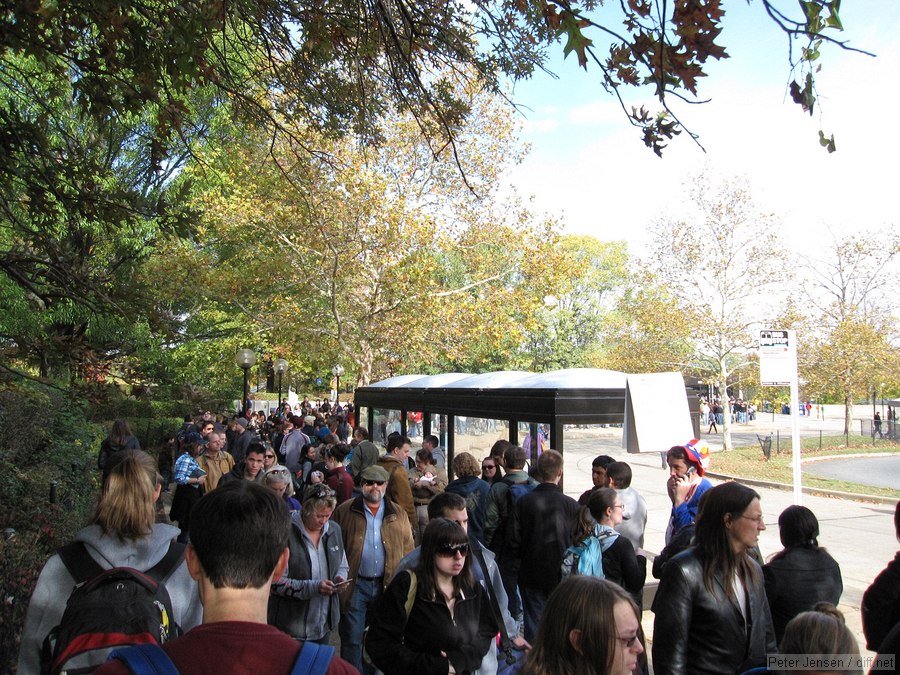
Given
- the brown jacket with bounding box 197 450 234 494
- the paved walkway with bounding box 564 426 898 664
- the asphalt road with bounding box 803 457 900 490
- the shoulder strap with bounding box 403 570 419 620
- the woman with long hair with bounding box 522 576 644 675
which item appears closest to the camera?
the woman with long hair with bounding box 522 576 644 675

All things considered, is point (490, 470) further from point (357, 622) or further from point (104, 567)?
point (104, 567)

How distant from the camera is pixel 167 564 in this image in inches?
119

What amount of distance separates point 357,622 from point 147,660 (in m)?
4.16

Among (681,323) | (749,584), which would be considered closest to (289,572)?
(749,584)

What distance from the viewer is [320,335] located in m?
23.0

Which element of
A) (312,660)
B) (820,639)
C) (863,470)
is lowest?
(863,470)

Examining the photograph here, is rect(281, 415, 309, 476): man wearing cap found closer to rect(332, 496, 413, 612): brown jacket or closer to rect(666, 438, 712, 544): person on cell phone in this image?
rect(332, 496, 413, 612): brown jacket

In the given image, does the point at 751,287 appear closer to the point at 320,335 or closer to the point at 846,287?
the point at 846,287

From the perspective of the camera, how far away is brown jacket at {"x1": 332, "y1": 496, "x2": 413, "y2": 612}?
5.55 meters

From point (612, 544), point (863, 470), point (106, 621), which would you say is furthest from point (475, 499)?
point (863, 470)

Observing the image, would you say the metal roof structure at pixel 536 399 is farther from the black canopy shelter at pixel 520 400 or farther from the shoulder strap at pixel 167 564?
the shoulder strap at pixel 167 564

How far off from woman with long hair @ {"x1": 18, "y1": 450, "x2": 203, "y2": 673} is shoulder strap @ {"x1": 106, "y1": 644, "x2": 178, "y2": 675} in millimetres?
1408

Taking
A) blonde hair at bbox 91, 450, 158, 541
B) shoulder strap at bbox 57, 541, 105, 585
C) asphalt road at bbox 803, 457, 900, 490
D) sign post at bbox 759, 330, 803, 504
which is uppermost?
sign post at bbox 759, 330, 803, 504

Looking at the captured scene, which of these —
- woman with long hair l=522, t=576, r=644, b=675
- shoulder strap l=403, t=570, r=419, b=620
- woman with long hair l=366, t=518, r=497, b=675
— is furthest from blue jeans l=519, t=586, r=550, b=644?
woman with long hair l=522, t=576, r=644, b=675
